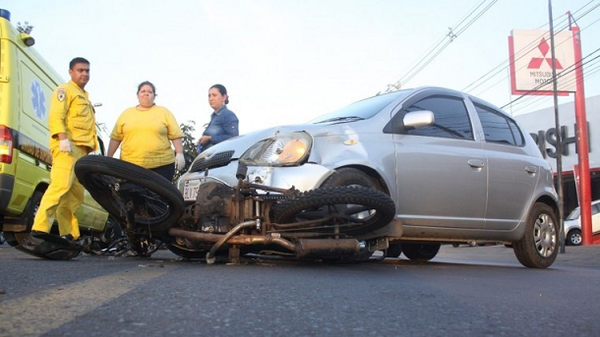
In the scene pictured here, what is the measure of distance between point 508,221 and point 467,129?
105cm

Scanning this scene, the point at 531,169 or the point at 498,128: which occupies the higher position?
the point at 498,128

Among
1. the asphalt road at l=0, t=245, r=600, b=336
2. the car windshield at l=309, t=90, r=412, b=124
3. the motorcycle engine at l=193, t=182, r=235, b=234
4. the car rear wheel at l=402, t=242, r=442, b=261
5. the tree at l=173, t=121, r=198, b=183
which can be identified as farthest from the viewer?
the tree at l=173, t=121, r=198, b=183

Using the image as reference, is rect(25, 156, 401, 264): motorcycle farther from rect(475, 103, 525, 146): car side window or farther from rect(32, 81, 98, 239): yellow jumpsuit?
rect(475, 103, 525, 146): car side window

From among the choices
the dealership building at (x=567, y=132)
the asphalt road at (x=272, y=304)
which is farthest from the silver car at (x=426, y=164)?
the dealership building at (x=567, y=132)

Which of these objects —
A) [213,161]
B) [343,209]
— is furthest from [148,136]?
[343,209]

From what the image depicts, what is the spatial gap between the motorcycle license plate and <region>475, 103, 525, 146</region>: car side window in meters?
3.09

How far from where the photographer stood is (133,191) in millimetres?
4398

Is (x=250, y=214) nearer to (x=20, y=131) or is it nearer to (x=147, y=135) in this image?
(x=147, y=135)

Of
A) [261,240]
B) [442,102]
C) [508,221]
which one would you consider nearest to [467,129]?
[442,102]

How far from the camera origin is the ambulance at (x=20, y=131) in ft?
19.0

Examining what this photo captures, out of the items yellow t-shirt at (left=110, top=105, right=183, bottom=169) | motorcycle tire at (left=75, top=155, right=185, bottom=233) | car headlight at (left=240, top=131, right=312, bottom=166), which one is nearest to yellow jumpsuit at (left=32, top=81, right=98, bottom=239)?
yellow t-shirt at (left=110, top=105, right=183, bottom=169)

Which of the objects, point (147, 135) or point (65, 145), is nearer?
point (65, 145)

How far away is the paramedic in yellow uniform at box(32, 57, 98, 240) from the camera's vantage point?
16.5 ft

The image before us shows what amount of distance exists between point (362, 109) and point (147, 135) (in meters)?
2.11
